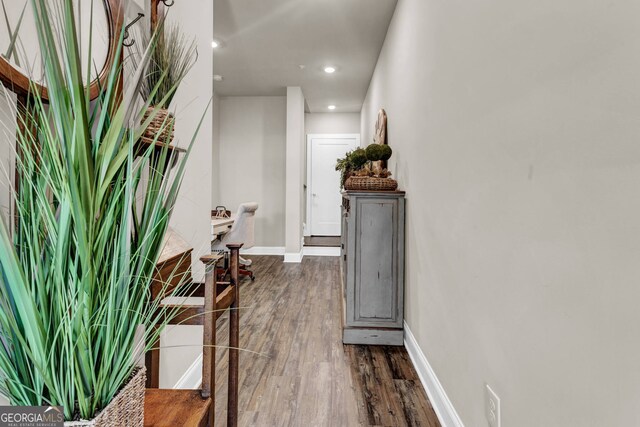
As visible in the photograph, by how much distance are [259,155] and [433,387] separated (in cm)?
484

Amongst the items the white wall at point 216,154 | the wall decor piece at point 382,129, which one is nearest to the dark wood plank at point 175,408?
the wall decor piece at point 382,129

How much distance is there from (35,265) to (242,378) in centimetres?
166

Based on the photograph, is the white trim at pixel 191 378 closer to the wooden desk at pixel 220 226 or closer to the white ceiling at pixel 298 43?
the wooden desk at pixel 220 226

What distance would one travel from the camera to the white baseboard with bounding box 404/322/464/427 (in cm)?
145

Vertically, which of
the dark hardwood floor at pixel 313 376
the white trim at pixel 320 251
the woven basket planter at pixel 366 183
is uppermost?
the woven basket planter at pixel 366 183

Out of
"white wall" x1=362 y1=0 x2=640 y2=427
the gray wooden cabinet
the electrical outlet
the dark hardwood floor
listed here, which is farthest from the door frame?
the electrical outlet

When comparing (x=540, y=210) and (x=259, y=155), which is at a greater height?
(x=259, y=155)

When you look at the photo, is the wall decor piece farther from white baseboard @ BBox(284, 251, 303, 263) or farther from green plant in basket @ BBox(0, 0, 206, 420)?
green plant in basket @ BBox(0, 0, 206, 420)

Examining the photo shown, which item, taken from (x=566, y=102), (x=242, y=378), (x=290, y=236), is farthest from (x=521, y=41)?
(x=290, y=236)

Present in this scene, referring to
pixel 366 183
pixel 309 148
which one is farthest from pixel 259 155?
pixel 366 183

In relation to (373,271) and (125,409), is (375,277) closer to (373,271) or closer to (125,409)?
(373,271)

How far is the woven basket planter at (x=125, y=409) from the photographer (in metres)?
0.54

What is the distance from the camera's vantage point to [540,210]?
85 centimetres

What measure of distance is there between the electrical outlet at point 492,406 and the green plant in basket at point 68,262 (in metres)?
1.05
